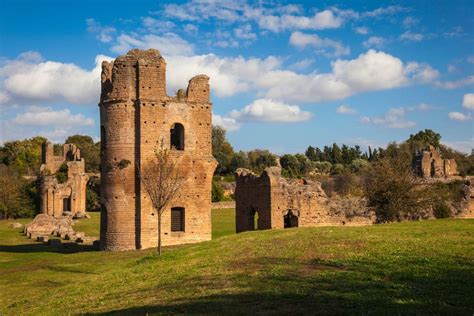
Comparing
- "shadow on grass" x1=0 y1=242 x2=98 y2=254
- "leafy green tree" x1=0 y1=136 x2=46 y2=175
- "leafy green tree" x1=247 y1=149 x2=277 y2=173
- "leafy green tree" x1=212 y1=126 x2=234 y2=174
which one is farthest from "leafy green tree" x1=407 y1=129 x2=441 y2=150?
"shadow on grass" x1=0 y1=242 x2=98 y2=254

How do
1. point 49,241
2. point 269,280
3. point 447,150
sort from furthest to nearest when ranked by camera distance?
point 447,150 → point 49,241 → point 269,280

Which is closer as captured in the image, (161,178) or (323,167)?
(161,178)

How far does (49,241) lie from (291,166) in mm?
69562

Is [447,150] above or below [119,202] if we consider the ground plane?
above

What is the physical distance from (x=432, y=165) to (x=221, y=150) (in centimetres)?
4651

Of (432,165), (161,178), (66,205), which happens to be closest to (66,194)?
(66,205)

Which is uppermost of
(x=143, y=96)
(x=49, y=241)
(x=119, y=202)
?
(x=143, y=96)

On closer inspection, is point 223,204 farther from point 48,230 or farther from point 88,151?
point 88,151

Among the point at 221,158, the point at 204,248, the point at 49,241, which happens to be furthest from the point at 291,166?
the point at 204,248

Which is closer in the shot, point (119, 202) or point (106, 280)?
point (106, 280)

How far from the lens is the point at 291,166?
101312 mm

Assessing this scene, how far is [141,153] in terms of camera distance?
29.0m

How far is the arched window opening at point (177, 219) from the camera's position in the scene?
30.0 meters

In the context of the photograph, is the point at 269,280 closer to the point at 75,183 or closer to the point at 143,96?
the point at 143,96
